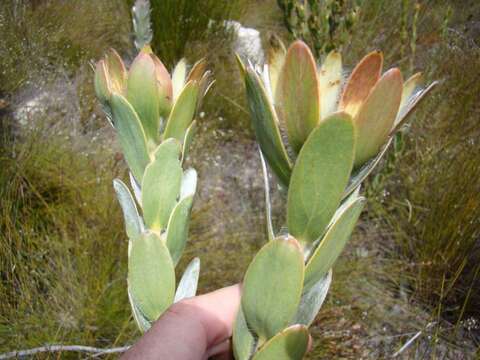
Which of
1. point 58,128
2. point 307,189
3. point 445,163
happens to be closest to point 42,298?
point 58,128

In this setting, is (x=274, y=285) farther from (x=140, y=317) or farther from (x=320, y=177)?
(x=140, y=317)

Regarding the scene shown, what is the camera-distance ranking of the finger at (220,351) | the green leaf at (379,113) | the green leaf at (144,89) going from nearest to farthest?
the green leaf at (379,113) < the green leaf at (144,89) < the finger at (220,351)

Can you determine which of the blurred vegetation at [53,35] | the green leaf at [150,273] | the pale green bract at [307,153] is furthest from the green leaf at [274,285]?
the blurred vegetation at [53,35]

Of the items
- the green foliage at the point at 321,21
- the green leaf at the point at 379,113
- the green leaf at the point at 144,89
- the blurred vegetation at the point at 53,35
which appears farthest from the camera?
the blurred vegetation at the point at 53,35

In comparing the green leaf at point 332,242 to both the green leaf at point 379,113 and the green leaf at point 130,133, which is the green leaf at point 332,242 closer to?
the green leaf at point 379,113

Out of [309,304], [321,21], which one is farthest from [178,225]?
[321,21]

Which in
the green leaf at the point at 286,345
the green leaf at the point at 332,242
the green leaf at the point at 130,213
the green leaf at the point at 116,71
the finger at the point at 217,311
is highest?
the green leaf at the point at 116,71

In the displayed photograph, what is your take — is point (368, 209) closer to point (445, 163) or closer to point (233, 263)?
point (445, 163)
